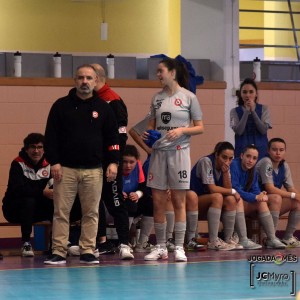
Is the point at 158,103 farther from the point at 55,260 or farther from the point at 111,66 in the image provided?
the point at 111,66

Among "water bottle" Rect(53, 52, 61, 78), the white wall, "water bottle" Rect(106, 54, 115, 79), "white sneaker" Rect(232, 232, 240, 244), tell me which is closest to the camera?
"white sneaker" Rect(232, 232, 240, 244)

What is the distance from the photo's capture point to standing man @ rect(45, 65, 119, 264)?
7.23m

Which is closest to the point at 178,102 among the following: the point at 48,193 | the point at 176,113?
the point at 176,113

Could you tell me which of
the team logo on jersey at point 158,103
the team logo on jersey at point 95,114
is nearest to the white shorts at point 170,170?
the team logo on jersey at point 158,103

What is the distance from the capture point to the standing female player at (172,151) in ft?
24.7

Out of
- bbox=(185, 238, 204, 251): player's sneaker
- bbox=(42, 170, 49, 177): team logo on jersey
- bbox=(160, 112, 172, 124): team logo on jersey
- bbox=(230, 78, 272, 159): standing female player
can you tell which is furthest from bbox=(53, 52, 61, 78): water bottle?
bbox=(185, 238, 204, 251): player's sneaker

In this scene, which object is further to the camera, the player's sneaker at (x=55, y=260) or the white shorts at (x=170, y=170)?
the white shorts at (x=170, y=170)

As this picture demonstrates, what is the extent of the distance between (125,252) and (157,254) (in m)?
0.28

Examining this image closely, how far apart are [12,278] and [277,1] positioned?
629cm

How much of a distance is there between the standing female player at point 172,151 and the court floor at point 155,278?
34 cm

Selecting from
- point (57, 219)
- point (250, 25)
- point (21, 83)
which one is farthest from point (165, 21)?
point (57, 219)

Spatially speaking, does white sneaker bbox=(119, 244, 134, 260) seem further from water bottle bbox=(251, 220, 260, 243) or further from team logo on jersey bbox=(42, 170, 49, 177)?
water bottle bbox=(251, 220, 260, 243)

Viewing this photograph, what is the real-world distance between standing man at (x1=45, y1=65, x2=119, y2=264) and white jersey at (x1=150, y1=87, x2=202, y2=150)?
0.48 m

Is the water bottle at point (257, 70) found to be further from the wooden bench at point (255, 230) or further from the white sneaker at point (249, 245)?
the white sneaker at point (249, 245)
